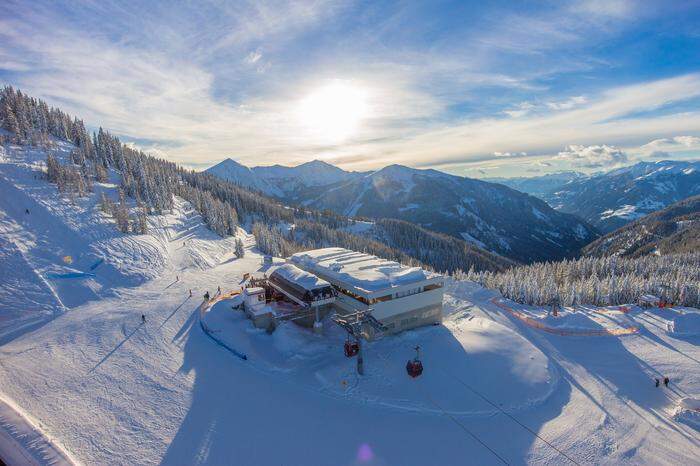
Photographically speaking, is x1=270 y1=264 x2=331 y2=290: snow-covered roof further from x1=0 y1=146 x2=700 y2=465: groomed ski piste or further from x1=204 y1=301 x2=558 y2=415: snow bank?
x1=0 y1=146 x2=700 y2=465: groomed ski piste

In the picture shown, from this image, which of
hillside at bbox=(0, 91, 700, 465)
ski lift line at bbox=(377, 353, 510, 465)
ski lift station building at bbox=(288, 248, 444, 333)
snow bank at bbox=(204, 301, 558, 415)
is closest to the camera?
hillside at bbox=(0, 91, 700, 465)

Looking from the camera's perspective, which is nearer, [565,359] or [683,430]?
[683,430]

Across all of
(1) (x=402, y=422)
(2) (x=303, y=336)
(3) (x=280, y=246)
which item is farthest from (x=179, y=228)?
(1) (x=402, y=422)

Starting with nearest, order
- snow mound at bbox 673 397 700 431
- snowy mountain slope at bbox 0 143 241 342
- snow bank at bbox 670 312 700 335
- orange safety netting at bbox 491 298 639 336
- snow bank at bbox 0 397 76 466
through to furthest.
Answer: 1. snow bank at bbox 0 397 76 466
2. snow mound at bbox 673 397 700 431
3. snowy mountain slope at bbox 0 143 241 342
4. orange safety netting at bbox 491 298 639 336
5. snow bank at bbox 670 312 700 335

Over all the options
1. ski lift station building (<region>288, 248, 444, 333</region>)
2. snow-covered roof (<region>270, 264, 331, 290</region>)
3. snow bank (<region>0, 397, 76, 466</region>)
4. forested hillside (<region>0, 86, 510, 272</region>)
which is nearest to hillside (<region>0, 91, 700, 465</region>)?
snow bank (<region>0, 397, 76, 466</region>)

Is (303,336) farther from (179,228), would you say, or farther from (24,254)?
(179,228)

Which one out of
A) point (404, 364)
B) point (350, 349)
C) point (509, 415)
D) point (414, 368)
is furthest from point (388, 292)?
Result: point (509, 415)
